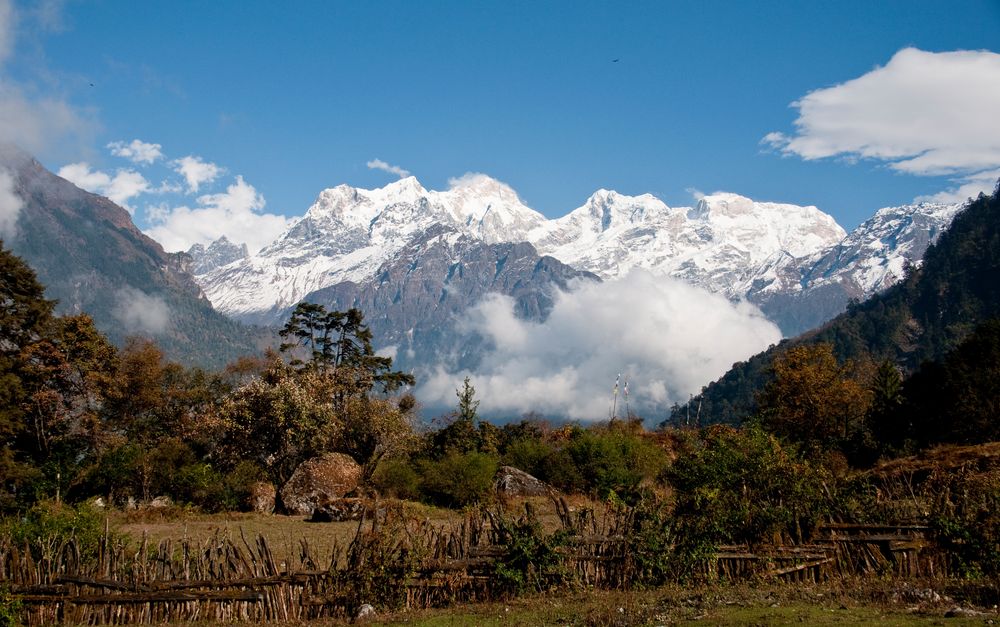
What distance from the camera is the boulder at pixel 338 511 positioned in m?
28.0

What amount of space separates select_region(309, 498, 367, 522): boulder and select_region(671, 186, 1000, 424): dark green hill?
142 metres

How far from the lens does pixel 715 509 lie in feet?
50.1

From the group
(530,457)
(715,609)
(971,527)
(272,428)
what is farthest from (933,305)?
(715,609)

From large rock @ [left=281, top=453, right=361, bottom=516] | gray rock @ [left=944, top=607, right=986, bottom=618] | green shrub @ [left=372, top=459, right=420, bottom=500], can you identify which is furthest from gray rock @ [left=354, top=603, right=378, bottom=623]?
green shrub @ [left=372, top=459, right=420, bottom=500]

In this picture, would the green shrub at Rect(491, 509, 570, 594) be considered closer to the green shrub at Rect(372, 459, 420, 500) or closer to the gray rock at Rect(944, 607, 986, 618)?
the gray rock at Rect(944, 607, 986, 618)

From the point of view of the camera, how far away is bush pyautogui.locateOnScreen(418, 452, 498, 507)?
3144 cm

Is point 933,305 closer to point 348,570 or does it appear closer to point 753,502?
point 753,502

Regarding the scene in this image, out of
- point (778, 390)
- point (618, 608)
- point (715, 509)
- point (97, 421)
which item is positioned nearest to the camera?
point (618, 608)

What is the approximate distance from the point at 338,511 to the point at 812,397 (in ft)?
104

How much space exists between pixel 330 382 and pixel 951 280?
184 metres

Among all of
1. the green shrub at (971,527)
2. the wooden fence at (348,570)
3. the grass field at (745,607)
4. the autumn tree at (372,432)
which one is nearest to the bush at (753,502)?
the wooden fence at (348,570)

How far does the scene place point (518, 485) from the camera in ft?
111

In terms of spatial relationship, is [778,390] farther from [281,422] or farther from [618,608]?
[618,608]

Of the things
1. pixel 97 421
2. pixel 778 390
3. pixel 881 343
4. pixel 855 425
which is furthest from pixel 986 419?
pixel 881 343
